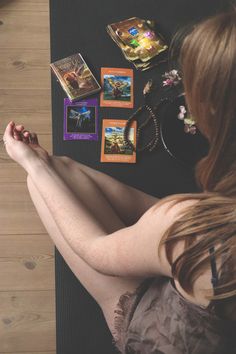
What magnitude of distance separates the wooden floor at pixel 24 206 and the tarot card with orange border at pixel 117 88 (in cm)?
45

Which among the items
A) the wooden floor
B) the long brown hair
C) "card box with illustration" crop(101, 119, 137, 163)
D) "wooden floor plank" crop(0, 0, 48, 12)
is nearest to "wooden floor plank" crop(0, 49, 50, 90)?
the wooden floor

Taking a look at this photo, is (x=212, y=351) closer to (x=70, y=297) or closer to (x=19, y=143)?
(x=70, y=297)

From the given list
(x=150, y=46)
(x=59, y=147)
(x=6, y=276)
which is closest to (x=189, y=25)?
(x=150, y=46)

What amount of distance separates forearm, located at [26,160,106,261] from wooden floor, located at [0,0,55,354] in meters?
0.51

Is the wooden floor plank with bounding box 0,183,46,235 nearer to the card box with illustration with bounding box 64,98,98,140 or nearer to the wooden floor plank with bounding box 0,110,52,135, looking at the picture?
the wooden floor plank with bounding box 0,110,52,135

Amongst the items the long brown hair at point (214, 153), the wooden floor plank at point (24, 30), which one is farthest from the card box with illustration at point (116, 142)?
the wooden floor plank at point (24, 30)

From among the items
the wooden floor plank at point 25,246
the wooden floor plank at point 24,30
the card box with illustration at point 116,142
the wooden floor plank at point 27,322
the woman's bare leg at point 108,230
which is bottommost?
the wooden floor plank at point 27,322

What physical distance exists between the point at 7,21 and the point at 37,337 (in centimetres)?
140

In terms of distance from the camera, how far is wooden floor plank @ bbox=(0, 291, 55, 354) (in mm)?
1631

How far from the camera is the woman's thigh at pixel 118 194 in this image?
1347 millimetres

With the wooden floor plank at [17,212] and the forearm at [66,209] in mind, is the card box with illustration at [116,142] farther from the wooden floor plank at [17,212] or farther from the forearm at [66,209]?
the wooden floor plank at [17,212]

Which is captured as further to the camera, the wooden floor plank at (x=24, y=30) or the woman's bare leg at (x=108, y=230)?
the wooden floor plank at (x=24, y=30)

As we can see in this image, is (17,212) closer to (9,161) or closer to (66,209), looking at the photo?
(9,161)

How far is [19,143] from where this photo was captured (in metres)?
1.39
